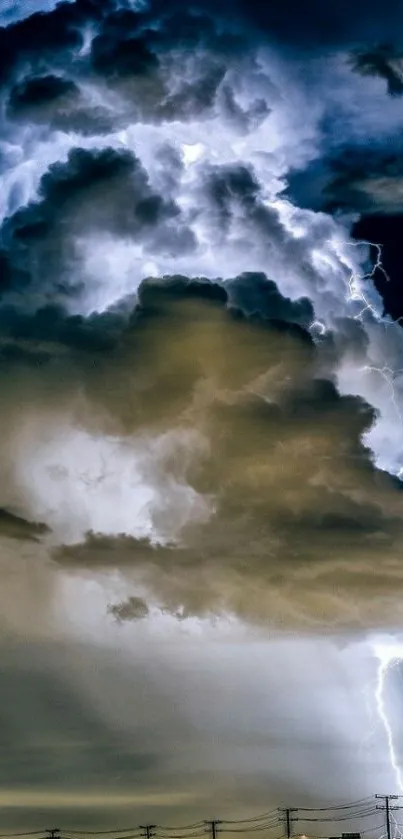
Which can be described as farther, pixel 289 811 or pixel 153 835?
pixel 153 835

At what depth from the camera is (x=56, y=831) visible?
120500mm

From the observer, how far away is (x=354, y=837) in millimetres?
118000

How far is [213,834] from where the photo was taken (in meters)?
122

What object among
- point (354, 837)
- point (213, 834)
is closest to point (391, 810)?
point (354, 837)

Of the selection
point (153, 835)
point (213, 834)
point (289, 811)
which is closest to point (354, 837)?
point (289, 811)

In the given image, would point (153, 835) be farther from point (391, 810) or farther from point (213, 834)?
point (391, 810)

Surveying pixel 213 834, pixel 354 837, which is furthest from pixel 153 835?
pixel 354 837

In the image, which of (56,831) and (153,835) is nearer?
(56,831)

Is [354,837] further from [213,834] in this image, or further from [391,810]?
[213,834]

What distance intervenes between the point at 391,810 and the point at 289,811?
12773 mm

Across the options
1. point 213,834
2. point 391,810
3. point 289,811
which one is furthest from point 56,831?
point 391,810

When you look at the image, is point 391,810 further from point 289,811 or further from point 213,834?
point 213,834

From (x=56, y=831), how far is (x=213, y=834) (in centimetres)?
1757

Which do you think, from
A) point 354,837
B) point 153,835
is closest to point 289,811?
point 354,837
